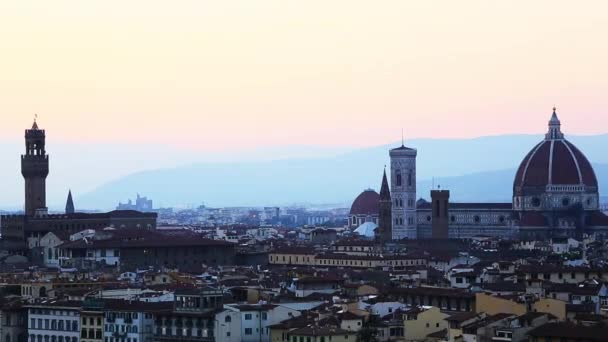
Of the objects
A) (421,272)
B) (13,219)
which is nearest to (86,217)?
(13,219)

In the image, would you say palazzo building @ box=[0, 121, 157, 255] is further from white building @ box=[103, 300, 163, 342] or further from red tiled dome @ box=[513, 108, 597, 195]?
white building @ box=[103, 300, 163, 342]

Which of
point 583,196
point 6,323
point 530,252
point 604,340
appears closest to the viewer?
point 604,340

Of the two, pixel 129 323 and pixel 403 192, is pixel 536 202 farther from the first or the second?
pixel 129 323

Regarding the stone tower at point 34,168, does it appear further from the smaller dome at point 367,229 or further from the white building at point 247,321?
the white building at point 247,321

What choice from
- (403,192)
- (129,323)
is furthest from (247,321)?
(403,192)

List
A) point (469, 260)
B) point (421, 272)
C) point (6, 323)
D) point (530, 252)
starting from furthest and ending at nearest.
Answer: point (530, 252)
point (469, 260)
point (421, 272)
point (6, 323)

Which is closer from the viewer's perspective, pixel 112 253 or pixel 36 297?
pixel 36 297

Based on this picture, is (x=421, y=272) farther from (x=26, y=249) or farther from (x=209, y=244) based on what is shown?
(x=26, y=249)

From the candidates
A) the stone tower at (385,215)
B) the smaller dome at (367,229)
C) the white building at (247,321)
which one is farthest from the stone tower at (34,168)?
the white building at (247,321)
